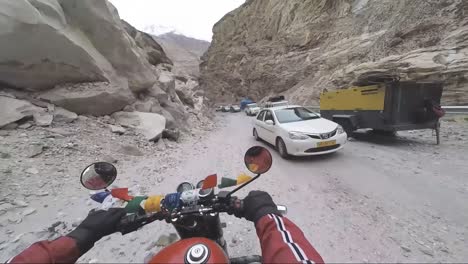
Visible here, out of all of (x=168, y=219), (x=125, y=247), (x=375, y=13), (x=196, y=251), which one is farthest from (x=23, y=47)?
(x=375, y=13)

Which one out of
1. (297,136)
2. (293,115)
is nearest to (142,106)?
(293,115)

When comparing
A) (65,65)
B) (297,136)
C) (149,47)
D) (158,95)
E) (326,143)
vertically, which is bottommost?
(326,143)

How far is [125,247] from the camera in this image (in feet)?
9.12

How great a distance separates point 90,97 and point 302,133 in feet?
22.2

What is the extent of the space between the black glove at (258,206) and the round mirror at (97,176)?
1013 millimetres

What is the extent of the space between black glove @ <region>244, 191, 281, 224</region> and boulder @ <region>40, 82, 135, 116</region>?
788cm

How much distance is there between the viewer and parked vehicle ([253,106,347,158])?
6000 millimetres

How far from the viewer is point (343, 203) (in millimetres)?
3672

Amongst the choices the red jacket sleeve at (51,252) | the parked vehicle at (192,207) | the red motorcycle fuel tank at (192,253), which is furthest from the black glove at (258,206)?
the red jacket sleeve at (51,252)

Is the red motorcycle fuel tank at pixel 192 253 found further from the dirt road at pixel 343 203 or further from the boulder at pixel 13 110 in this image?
the boulder at pixel 13 110

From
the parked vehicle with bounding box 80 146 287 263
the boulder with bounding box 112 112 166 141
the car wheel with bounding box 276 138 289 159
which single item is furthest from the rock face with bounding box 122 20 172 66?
the parked vehicle with bounding box 80 146 287 263

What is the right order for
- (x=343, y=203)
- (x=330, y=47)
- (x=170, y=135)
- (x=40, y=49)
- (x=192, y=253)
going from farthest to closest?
(x=330, y=47) → (x=170, y=135) → (x=40, y=49) → (x=343, y=203) → (x=192, y=253)

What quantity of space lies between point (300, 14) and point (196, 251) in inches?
Answer: 1503

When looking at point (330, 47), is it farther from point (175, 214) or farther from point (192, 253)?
point (192, 253)
